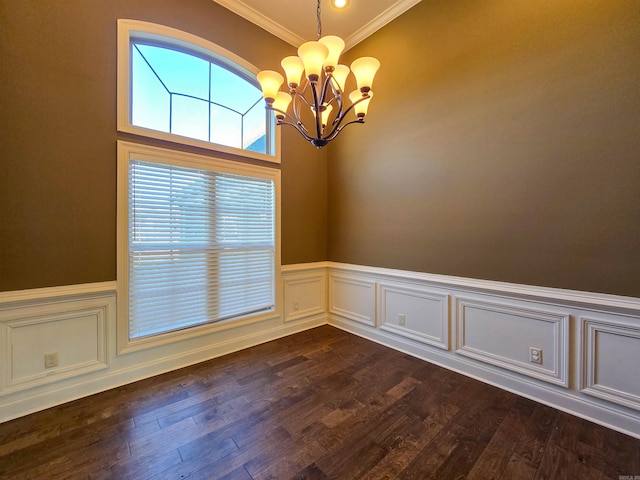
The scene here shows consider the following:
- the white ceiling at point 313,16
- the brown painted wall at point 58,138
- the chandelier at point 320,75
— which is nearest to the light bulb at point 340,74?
the chandelier at point 320,75

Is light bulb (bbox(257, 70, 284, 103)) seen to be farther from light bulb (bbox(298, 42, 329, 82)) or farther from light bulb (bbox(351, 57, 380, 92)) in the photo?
light bulb (bbox(351, 57, 380, 92))

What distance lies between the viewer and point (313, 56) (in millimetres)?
1557

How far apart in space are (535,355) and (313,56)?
2.64 metres

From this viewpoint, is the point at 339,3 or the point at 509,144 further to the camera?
the point at 339,3

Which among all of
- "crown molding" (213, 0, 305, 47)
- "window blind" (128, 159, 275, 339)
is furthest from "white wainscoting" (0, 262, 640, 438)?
"crown molding" (213, 0, 305, 47)

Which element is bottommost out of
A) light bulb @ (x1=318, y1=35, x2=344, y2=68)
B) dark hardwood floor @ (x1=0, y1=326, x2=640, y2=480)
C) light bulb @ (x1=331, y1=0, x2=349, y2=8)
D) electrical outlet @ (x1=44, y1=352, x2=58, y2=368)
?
dark hardwood floor @ (x1=0, y1=326, x2=640, y2=480)

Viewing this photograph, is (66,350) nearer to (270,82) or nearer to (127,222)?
(127,222)

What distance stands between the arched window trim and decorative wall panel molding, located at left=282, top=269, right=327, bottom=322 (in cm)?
150

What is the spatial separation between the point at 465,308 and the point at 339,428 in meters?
1.50

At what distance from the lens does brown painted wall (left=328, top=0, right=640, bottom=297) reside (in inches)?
67.6

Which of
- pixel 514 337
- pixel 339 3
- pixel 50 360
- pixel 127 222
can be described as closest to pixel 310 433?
pixel 514 337

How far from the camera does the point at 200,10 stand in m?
2.60

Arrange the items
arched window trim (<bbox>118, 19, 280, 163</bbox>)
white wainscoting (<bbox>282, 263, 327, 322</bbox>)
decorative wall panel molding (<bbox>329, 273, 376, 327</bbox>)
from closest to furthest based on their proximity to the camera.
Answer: arched window trim (<bbox>118, 19, 280, 163</bbox>), decorative wall panel molding (<bbox>329, 273, 376, 327</bbox>), white wainscoting (<bbox>282, 263, 327, 322</bbox>)

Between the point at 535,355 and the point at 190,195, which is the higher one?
the point at 190,195
